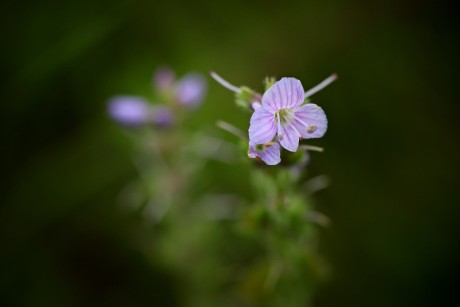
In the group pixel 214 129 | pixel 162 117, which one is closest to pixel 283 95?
pixel 162 117

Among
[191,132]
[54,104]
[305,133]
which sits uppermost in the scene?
[191,132]

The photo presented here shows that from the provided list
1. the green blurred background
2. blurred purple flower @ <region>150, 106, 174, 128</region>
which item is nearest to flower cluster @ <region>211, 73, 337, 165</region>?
blurred purple flower @ <region>150, 106, 174, 128</region>

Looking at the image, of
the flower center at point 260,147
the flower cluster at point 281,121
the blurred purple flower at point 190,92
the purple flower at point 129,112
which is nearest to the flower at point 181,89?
the blurred purple flower at point 190,92

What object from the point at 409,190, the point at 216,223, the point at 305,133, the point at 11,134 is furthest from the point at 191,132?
the point at 305,133

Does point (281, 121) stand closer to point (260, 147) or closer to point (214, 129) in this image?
point (260, 147)

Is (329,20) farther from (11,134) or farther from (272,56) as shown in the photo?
(11,134)

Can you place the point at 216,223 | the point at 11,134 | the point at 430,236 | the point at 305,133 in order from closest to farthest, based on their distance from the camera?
the point at 305,133
the point at 216,223
the point at 430,236
the point at 11,134

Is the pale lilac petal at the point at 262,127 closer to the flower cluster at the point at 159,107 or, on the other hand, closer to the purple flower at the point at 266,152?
the purple flower at the point at 266,152

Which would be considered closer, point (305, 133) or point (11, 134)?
point (305, 133)
